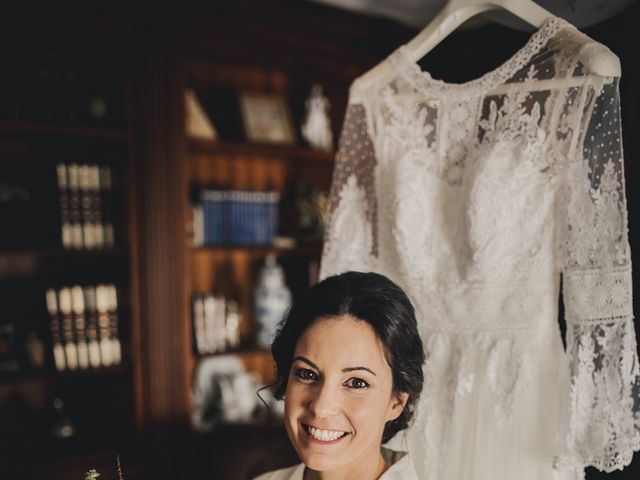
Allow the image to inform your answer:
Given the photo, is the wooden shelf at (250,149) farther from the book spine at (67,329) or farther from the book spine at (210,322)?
the book spine at (67,329)

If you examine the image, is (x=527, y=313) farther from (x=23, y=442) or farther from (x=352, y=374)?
(x=23, y=442)

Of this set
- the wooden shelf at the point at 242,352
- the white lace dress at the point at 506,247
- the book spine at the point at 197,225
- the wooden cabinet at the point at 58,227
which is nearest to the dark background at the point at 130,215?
the wooden cabinet at the point at 58,227

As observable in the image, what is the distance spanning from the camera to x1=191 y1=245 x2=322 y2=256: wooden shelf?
260cm

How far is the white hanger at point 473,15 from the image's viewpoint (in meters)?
1.19

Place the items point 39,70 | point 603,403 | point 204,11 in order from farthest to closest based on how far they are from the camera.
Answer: point 204,11
point 39,70
point 603,403

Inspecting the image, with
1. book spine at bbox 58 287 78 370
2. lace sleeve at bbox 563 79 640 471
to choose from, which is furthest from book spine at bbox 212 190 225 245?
lace sleeve at bbox 563 79 640 471

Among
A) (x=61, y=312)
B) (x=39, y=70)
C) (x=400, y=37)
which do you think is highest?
(x=400, y=37)

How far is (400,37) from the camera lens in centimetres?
261

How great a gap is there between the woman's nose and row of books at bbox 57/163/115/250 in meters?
1.54

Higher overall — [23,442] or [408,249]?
[408,249]

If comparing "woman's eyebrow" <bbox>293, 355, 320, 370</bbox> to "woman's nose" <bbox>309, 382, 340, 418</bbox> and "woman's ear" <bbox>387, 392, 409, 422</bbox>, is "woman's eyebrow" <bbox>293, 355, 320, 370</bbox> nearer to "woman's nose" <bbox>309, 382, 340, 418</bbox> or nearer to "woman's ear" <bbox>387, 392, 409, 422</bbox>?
"woman's nose" <bbox>309, 382, 340, 418</bbox>

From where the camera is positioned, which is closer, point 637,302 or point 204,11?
point 637,302

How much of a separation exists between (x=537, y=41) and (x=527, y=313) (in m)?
0.66

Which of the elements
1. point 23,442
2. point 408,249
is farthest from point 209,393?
point 408,249
